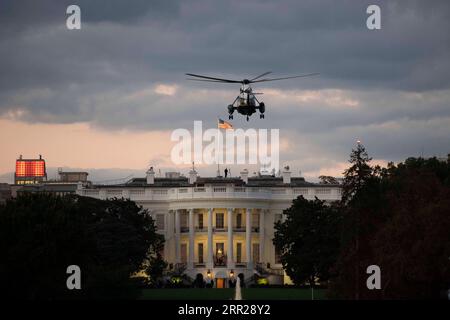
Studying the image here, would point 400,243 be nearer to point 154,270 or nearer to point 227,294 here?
point 227,294

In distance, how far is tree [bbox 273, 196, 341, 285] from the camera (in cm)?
17662

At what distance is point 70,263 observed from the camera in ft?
427

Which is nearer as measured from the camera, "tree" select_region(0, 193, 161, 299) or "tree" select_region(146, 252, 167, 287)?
"tree" select_region(0, 193, 161, 299)

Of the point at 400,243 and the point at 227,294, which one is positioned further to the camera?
the point at 227,294

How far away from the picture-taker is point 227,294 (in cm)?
16838

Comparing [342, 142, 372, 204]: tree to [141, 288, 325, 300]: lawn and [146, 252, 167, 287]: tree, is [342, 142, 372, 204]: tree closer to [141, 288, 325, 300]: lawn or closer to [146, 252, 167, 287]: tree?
[141, 288, 325, 300]: lawn

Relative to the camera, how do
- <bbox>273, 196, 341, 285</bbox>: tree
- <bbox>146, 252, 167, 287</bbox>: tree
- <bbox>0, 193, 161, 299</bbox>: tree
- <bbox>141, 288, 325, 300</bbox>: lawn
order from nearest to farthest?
<bbox>0, 193, 161, 299</bbox>: tree
<bbox>141, 288, 325, 300</bbox>: lawn
<bbox>273, 196, 341, 285</bbox>: tree
<bbox>146, 252, 167, 287</bbox>: tree

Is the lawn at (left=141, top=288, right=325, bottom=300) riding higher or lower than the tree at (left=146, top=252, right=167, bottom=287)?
lower

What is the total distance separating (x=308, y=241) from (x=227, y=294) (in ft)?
57.5

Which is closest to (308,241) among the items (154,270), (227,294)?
(227,294)

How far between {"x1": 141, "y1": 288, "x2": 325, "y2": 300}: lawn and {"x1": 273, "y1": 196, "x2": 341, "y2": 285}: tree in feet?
7.43

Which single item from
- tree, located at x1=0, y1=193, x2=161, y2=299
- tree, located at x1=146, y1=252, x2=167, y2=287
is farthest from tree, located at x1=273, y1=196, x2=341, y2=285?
tree, located at x1=0, y1=193, x2=161, y2=299

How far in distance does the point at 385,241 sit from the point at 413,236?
2.16 meters
